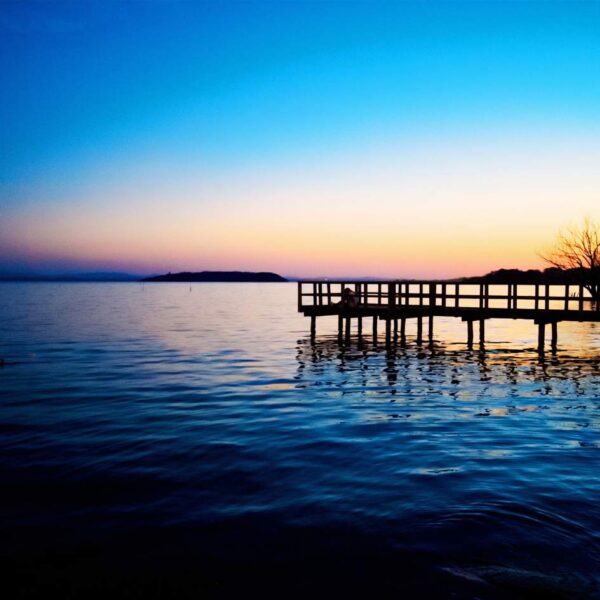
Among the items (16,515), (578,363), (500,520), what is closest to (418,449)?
(500,520)

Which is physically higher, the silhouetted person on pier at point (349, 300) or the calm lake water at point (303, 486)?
the silhouetted person on pier at point (349, 300)

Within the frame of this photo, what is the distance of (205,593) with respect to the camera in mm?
5547

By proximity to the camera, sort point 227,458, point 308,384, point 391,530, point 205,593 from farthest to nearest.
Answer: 1. point 308,384
2. point 227,458
3. point 391,530
4. point 205,593

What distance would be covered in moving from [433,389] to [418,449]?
6.86 m

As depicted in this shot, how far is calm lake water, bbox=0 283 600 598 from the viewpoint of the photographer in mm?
5883

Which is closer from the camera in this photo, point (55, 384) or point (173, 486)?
point (173, 486)

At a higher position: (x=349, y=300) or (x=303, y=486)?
(x=349, y=300)

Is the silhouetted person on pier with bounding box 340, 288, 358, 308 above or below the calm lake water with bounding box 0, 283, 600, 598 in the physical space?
above

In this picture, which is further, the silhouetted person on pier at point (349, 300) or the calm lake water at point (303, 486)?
the silhouetted person on pier at point (349, 300)

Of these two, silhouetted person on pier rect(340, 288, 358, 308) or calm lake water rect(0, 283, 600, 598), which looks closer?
calm lake water rect(0, 283, 600, 598)

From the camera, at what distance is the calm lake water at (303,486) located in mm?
5883

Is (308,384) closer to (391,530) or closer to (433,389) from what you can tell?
(433,389)

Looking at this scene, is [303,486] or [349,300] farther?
[349,300]

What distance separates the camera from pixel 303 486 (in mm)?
8555
